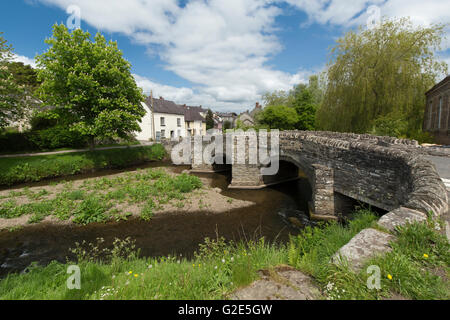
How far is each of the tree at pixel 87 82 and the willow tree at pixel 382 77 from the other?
785 inches

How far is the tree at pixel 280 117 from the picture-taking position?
30.0 metres

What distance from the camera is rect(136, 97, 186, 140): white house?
35406 mm

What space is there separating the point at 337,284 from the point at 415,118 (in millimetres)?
22111

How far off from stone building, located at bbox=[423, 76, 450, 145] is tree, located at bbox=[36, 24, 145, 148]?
84.3 ft

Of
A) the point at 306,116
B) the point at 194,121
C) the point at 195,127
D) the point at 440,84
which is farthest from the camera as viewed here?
the point at 195,127

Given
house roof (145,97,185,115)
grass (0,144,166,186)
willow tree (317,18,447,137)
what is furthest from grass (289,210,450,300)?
house roof (145,97,185,115)

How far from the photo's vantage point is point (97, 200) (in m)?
10.8

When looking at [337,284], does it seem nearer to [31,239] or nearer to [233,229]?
[233,229]

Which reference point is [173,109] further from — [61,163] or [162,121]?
[61,163]

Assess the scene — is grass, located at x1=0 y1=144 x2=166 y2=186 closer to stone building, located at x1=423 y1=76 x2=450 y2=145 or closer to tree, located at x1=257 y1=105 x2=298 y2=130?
tree, located at x1=257 y1=105 x2=298 y2=130

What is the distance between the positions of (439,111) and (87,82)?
28.9 m

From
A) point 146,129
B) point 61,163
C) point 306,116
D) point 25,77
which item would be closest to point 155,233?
point 61,163

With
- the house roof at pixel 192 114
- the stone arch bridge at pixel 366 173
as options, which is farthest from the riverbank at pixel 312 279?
the house roof at pixel 192 114
